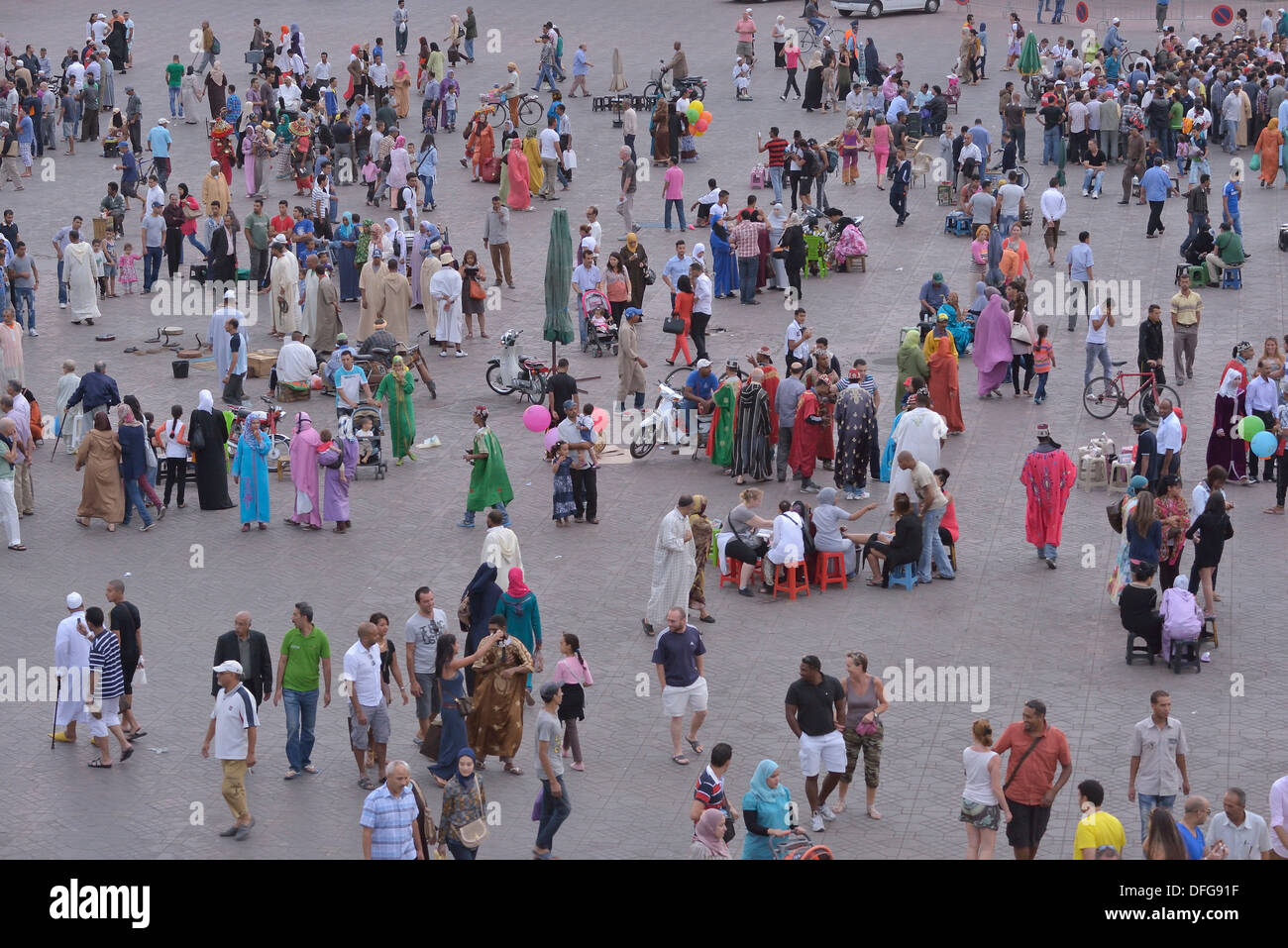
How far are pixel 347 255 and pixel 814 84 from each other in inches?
641

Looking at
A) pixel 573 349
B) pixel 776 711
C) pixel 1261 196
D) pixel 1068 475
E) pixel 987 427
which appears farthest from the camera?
pixel 1261 196

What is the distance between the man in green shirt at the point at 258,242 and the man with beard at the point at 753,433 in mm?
10620

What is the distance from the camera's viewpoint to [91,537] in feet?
68.1

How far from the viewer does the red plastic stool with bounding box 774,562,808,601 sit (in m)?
18.9

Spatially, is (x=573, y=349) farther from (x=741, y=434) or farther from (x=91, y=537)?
(x=91, y=537)

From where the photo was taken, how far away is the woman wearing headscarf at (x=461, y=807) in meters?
13.1

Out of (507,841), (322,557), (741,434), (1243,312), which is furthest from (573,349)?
(507,841)

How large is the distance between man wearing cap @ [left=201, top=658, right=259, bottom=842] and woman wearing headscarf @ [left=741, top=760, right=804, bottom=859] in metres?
3.88

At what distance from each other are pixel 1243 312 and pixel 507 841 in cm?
1813

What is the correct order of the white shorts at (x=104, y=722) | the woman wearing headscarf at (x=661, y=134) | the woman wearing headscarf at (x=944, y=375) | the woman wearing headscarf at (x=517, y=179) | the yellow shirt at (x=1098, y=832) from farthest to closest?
the woman wearing headscarf at (x=661, y=134), the woman wearing headscarf at (x=517, y=179), the woman wearing headscarf at (x=944, y=375), the white shorts at (x=104, y=722), the yellow shirt at (x=1098, y=832)

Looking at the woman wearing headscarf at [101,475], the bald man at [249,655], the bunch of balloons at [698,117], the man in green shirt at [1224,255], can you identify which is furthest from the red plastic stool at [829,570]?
the bunch of balloons at [698,117]

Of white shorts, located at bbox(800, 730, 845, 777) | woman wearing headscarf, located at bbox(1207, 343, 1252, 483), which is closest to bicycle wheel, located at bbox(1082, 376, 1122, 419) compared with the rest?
woman wearing headscarf, located at bbox(1207, 343, 1252, 483)

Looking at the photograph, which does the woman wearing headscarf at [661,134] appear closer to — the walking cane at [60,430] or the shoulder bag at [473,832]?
the walking cane at [60,430]
